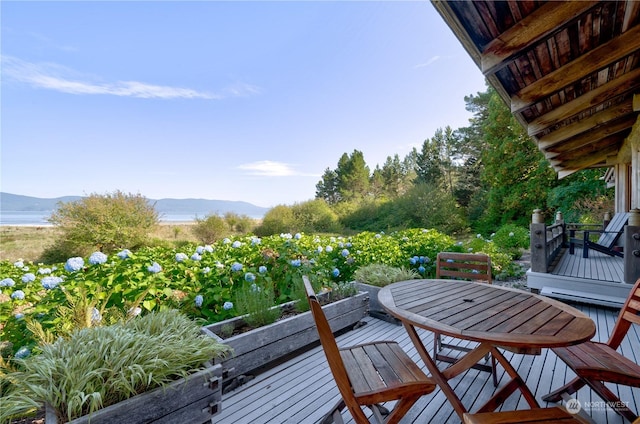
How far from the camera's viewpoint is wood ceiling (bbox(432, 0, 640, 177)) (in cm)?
199

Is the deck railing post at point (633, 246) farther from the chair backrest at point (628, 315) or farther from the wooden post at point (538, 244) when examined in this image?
the chair backrest at point (628, 315)

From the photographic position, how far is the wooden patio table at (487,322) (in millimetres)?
1300

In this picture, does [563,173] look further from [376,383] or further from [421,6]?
[376,383]

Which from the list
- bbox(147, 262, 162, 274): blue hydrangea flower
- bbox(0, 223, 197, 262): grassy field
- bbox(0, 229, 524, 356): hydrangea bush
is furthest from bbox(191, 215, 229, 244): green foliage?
bbox(147, 262, 162, 274): blue hydrangea flower

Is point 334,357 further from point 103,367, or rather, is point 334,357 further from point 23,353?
point 23,353

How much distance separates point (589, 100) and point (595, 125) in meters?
1.17

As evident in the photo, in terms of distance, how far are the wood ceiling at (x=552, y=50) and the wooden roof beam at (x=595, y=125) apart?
2 centimetres

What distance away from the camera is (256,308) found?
2348 millimetres

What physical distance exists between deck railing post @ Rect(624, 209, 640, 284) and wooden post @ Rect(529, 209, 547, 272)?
807 mm

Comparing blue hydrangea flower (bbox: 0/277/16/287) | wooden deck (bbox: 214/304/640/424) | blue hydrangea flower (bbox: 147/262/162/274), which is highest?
blue hydrangea flower (bbox: 147/262/162/274)

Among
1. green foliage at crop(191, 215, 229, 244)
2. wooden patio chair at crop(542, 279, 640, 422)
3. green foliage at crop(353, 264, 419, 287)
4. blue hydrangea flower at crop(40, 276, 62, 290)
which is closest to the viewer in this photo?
wooden patio chair at crop(542, 279, 640, 422)

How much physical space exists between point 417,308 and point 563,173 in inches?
354

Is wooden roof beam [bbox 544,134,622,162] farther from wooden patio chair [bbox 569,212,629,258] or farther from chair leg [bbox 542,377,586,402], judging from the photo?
chair leg [bbox 542,377,586,402]

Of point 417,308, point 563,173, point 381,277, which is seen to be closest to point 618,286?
point 381,277
